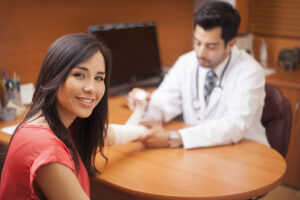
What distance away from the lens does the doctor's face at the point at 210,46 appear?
1.91 m

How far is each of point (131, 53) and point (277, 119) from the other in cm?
106

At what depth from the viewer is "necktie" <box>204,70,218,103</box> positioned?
6.69ft

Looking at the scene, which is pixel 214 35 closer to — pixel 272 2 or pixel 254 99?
pixel 254 99

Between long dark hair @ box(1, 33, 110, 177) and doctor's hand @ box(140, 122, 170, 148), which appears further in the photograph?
doctor's hand @ box(140, 122, 170, 148)

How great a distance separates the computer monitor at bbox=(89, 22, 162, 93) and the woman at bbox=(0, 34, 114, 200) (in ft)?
3.60

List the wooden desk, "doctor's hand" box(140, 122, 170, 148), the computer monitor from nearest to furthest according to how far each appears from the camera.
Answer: "doctor's hand" box(140, 122, 170, 148)
the computer monitor
the wooden desk

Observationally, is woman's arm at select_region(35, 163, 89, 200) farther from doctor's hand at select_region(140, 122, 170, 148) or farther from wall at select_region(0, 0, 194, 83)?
wall at select_region(0, 0, 194, 83)

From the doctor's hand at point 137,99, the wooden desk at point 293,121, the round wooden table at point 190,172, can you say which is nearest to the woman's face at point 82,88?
the round wooden table at point 190,172

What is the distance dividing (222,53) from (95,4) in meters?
0.97

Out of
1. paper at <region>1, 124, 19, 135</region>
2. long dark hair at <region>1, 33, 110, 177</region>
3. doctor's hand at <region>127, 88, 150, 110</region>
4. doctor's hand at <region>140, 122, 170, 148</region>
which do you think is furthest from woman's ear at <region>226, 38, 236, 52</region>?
paper at <region>1, 124, 19, 135</region>

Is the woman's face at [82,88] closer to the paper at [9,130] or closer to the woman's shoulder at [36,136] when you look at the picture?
the woman's shoulder at [36,136]

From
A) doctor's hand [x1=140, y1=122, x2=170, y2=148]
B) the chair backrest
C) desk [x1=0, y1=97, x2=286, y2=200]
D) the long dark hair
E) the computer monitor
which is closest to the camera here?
the long dark hair

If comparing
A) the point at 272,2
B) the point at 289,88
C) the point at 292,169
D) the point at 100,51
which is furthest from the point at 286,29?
the point at 100,51

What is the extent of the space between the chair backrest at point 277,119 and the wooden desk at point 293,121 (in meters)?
0.78
